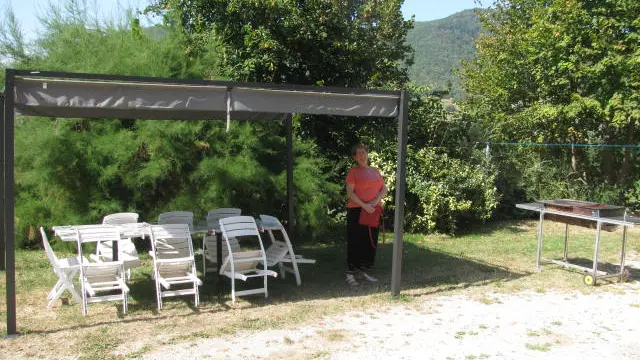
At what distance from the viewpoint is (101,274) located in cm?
565

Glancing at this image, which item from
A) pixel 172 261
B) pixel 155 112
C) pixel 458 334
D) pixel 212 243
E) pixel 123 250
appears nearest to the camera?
→ pixel 458 334

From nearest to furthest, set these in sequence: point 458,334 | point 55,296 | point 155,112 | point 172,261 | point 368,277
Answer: point 458,334
point 55,296
point 172,261
point 368,277
point 155,112

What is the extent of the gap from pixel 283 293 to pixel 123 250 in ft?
6.34

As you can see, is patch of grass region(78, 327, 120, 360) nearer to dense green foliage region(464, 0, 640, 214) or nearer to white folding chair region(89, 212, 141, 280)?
white folding chair region(89, 212, 141, 280)

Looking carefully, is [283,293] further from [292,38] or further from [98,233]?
[292,38]

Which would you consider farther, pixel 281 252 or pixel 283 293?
pixel 281 252

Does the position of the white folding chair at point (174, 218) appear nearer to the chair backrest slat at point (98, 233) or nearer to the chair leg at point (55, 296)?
the chair backrest slat at point (98, 233)

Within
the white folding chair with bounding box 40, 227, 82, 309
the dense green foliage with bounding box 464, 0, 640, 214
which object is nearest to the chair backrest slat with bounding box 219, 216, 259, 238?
the white folding chair with bounding box 40, 227, 82, 309

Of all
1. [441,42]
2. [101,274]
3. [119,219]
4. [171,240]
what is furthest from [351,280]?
[441,42]

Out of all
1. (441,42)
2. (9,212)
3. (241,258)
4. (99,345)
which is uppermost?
(441,42)

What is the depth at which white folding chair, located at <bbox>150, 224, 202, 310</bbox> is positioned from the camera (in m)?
5.73

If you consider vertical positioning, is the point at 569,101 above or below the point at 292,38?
below

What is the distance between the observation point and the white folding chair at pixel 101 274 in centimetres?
541

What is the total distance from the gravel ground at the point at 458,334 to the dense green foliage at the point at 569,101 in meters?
6.51
